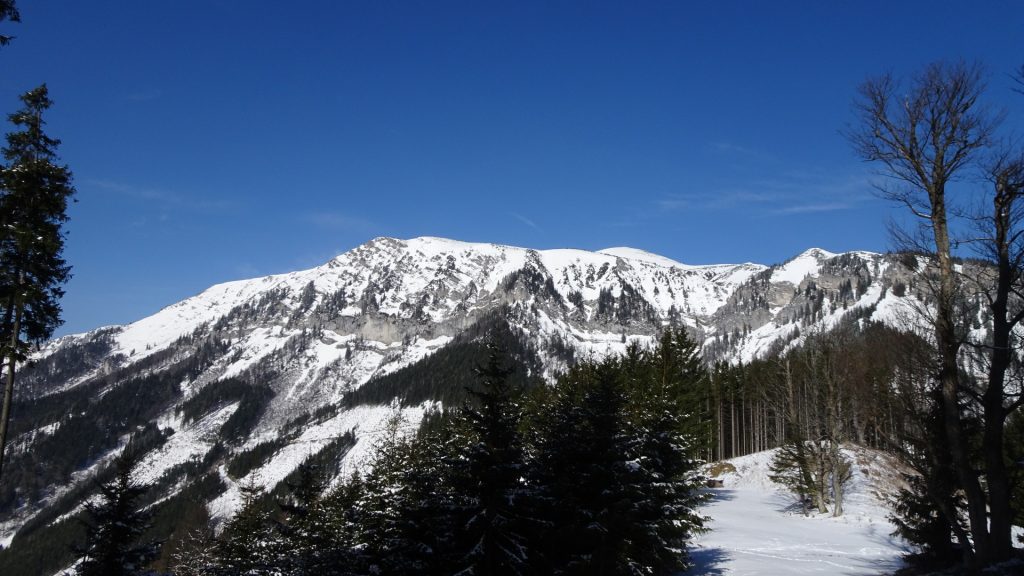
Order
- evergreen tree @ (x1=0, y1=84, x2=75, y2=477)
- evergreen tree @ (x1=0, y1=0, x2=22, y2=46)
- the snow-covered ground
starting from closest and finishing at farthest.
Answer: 1. evergreen tree @ (x1=0, y1=0, x2=22, y2=46)
2. evergreen tree @ (x1=0, y1=84, x2=75, y2=477)
3. the snow-covered ground

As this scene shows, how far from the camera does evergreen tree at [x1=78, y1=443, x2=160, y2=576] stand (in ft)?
60.1

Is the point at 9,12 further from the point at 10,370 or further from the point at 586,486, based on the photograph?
the point at 586,486

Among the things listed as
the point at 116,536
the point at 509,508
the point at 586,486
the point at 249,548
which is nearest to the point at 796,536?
the point at 586,486

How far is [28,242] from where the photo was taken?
51.8ft

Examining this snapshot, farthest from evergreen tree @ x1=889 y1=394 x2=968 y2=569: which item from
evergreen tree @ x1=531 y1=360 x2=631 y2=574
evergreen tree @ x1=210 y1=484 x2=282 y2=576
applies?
evergreen tree @ x1=210 y1=484 x2=282 y2=576

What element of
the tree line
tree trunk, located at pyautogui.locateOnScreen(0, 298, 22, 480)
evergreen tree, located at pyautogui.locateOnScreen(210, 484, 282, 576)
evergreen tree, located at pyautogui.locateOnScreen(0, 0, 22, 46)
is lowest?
evergreen tree, located at pyautogui.locateOnScreen(210, 484, 282, 576)

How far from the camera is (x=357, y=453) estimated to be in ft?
559

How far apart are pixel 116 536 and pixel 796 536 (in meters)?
27.0

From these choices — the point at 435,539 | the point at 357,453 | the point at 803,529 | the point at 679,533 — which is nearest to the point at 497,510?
the point at 435,539

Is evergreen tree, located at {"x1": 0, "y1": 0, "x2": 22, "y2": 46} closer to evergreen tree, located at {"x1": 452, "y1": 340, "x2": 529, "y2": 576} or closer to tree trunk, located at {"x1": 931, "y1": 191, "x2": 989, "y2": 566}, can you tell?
evergreen tree, located at {"x1": 452, "y1": 340, "x2": 529, "y2": 576}

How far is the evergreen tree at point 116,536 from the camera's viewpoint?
18312 mm

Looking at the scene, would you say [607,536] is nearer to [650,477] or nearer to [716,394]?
[650,477]

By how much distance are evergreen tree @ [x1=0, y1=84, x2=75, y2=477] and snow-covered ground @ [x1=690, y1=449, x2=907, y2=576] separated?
71.8 feet

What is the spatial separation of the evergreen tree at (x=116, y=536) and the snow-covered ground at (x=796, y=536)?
18.2 metres
